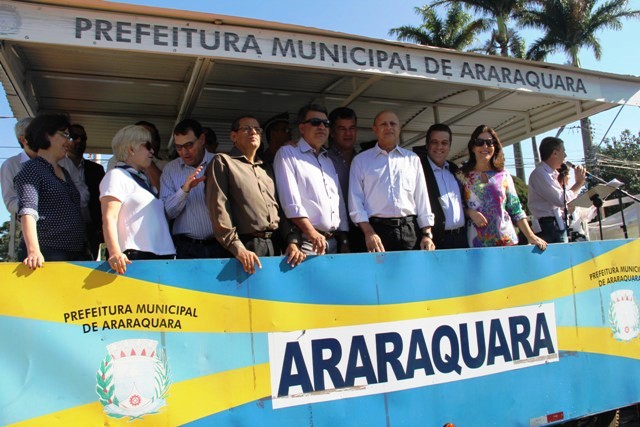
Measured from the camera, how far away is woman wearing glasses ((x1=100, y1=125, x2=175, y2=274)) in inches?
111

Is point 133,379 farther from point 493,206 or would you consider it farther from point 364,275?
point 493,206

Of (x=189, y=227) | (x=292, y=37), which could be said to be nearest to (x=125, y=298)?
(x=189, y=227)

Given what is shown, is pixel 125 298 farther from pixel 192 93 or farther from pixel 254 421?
pixel 192 93

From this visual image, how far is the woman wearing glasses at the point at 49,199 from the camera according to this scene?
271cm

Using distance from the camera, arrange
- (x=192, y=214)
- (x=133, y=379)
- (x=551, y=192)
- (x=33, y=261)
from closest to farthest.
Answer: (x=33, y=261)
(x=133, y=379)
(x=192, y=214)
(x=551, y=192)

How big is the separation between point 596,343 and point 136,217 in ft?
11.9

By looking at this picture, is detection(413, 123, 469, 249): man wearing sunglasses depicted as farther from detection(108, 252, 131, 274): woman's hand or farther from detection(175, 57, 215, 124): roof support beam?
detection(108, 252, 131, 274): woman's hand

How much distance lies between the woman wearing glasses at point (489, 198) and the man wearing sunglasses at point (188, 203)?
2033 mm

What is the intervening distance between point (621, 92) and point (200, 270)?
4.23 meters

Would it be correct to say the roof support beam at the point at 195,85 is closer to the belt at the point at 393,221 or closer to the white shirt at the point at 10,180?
the white shirt at the point at 10,180

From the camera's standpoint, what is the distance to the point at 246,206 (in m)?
3.12

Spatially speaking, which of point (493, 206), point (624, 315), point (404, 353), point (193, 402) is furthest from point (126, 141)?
point (624, 315)

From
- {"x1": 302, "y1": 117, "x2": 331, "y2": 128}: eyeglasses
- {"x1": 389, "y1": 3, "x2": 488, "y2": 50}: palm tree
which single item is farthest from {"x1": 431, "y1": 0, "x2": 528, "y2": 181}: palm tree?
{"x1": 302, "y1": 117, "x2": 331, "y2": 128}: eyeglasses

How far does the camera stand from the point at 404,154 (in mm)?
3842
